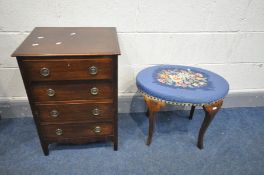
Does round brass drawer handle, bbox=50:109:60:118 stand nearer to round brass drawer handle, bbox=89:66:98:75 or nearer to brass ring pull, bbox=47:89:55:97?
brass ring pull, bbox=47:89:55:97

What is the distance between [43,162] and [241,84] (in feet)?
6.00

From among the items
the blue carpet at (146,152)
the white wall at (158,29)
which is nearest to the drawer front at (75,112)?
the blue carpet at (146,152)

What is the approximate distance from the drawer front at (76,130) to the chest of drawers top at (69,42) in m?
0.52

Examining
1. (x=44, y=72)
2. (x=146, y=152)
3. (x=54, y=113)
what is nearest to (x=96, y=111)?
(x=54, y=113)

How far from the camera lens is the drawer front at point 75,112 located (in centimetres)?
129

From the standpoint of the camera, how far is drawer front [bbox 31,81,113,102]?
1194mm

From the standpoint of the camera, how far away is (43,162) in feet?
4.82

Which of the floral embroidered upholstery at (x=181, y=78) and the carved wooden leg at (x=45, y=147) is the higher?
the floral embroidered upholstery at (x=181, y=78)

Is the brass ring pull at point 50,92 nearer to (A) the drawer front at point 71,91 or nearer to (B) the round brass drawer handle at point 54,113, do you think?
(A) the drawer front at point 71,91

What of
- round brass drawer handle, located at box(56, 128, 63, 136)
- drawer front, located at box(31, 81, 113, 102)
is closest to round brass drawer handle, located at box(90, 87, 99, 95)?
drawer front, located at box(31, 81, 113, 102)

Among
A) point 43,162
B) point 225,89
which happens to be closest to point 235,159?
point 225,89

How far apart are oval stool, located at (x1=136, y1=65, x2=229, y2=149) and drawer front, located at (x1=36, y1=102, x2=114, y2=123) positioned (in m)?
0.27

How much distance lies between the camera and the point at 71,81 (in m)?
1.20

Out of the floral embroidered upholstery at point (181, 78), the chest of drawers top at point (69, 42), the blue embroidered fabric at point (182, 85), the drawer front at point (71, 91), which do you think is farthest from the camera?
the floral embroidered upholstery at point (181, 78)
